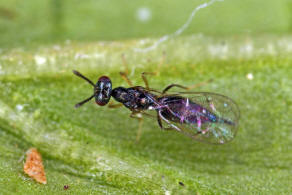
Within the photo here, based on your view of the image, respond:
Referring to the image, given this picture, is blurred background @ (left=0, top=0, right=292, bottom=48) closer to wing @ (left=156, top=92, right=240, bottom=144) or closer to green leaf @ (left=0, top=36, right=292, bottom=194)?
green leaf @ (left=0, top=36, right=292, bottom=194)

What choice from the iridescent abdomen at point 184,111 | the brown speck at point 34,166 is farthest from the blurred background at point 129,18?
the brown speck at point 34,166

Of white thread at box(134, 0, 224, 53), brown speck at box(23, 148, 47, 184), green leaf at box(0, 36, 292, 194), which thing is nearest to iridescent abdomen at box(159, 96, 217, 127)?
green leaf at box(0, 36, 292, 194)

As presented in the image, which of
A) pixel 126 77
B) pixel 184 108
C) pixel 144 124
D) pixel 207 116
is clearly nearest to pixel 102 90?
pixel 126 77

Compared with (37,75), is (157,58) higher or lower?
higher

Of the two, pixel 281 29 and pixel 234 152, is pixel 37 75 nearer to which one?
pixel 234 152

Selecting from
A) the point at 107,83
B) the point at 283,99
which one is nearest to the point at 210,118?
the point at 283,99
